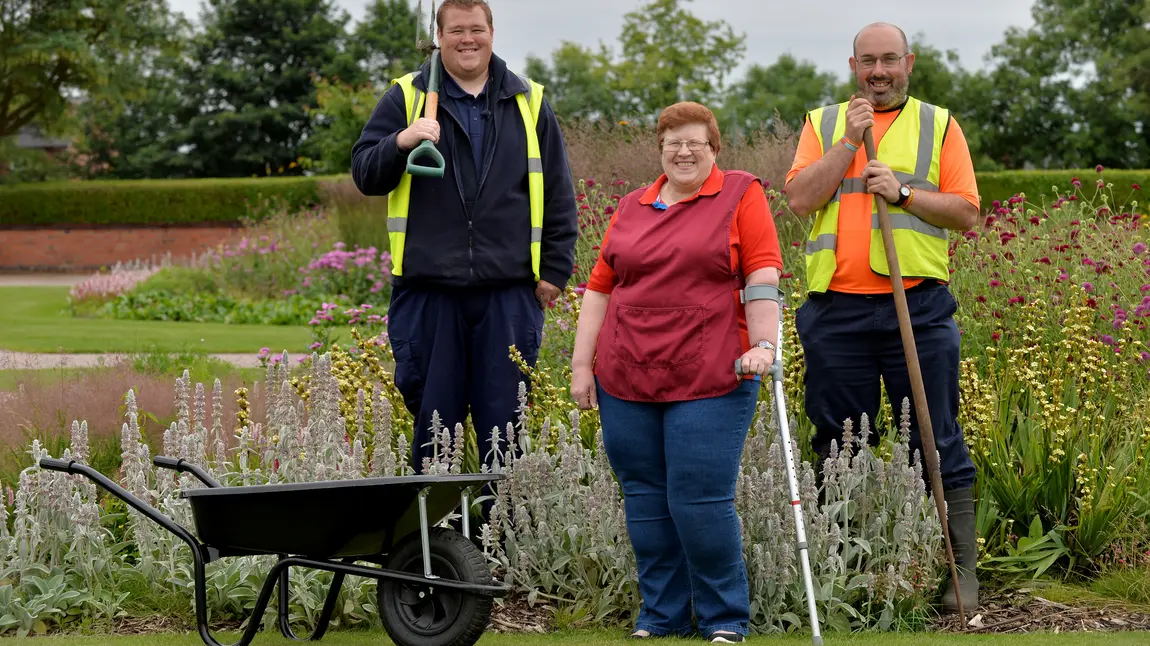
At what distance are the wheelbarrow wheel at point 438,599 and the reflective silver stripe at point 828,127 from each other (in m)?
1.96

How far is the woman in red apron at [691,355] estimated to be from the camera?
4027 mm

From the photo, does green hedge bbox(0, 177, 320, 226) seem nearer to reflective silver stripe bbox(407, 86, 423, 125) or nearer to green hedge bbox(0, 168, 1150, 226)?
green hedge bbox(0, 168, 1150, 226)

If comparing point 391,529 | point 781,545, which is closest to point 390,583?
point 391,529

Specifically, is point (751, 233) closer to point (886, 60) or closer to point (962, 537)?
point (886, 60)

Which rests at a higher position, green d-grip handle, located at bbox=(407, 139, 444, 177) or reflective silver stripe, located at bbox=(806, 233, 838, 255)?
green d-grip handle, located at bbox=(407, 139, 444, 177)

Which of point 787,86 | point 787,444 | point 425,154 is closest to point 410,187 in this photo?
point 425,154

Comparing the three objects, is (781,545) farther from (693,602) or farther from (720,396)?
(720,396)

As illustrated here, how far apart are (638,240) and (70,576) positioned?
2.37 meters

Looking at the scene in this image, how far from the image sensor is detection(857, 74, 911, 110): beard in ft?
15.1

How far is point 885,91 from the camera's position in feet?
15.2

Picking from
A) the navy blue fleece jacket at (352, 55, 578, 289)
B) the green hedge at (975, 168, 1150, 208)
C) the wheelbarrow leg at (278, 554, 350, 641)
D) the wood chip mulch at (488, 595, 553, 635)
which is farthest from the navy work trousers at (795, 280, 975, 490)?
the green hedge at (975, 168, 1150, 208)

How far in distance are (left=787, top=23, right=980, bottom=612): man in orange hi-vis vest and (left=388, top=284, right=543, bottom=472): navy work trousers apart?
1.09m

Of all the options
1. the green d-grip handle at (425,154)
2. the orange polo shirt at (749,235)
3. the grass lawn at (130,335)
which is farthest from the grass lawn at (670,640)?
the grass lawn at (130,335)

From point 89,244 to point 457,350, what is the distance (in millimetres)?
28306
